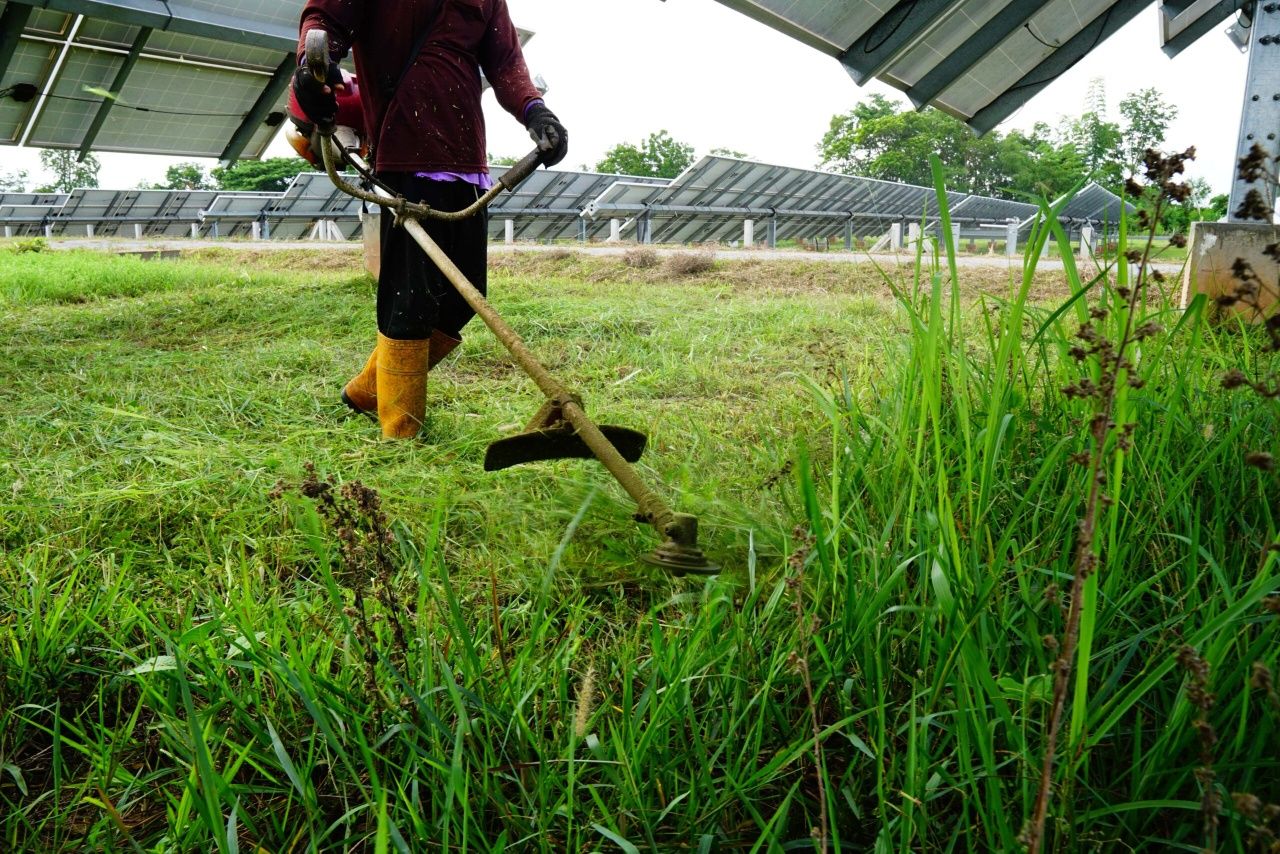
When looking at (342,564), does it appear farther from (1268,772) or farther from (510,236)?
(510,236)

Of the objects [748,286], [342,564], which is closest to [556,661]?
[342,564]

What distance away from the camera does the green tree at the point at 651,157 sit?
49219mm

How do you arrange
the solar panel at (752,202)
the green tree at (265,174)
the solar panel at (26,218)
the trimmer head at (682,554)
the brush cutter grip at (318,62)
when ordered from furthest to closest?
the green tree at (265,174) → the solar panel at (26,218) → the solar panel at (752,202) → the brush cutter grip at (318,62) → the trimmer head at (682,554)

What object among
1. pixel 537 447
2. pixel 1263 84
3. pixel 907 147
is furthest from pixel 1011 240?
pixel 907 147

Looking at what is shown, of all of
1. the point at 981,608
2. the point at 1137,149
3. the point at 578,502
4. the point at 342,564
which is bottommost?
the point at 342,564

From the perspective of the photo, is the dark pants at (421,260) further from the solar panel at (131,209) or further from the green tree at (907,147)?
the green tree at (907,147)

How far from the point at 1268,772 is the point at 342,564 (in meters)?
1.42

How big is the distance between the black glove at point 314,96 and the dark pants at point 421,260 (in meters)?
0.39

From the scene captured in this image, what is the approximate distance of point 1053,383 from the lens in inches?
64.9

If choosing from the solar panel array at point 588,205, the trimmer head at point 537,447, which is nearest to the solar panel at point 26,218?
the solar panel array at point 588,205

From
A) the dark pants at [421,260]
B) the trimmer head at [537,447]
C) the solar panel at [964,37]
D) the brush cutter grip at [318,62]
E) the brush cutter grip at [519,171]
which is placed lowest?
the trimmer head at [537,447]

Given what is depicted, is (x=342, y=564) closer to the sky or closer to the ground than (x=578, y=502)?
closer to the ground

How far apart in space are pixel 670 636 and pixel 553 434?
0.54m

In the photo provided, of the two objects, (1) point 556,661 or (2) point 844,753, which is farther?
(1) point 556,661
